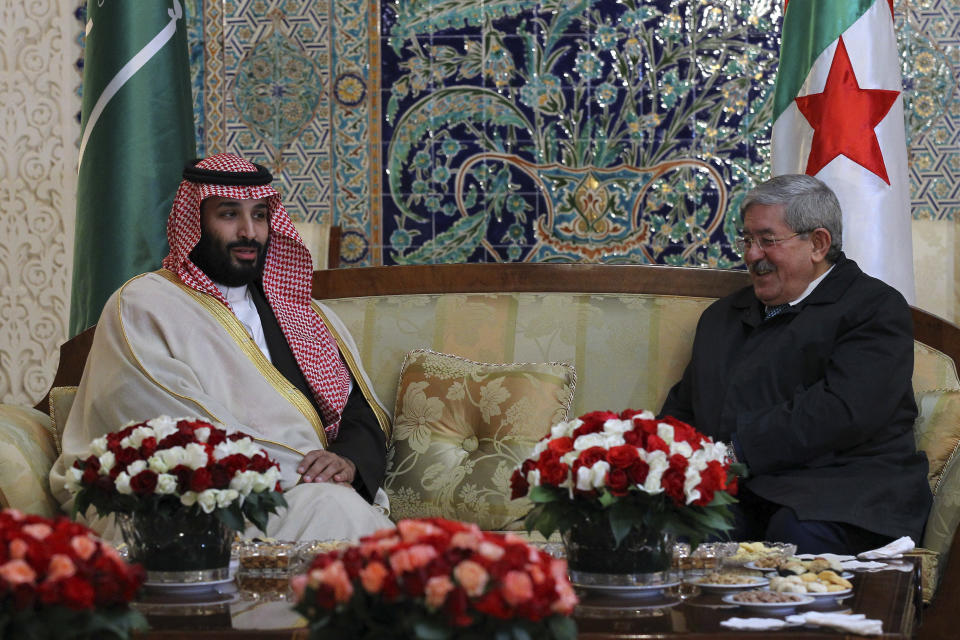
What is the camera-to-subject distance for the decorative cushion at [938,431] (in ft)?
11.0

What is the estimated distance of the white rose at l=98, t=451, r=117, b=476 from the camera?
222 cm

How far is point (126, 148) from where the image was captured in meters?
4.31

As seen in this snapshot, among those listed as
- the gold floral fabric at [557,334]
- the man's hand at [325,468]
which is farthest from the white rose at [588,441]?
the gold floral fabric at [557,334]

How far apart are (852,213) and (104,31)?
276 centimetres

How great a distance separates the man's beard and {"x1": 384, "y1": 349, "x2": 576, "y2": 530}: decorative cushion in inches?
23.6

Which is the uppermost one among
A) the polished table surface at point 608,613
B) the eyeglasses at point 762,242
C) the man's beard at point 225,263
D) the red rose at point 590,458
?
the eyeglasses at point 762,242

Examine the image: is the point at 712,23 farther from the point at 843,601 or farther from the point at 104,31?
the point at 843,601

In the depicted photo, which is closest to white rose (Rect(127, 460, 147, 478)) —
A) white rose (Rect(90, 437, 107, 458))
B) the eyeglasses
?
white rose (Rect(90, 437, 107, 458))

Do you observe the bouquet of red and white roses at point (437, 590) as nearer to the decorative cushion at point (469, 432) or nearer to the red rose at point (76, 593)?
the red rose at point (76, 593)

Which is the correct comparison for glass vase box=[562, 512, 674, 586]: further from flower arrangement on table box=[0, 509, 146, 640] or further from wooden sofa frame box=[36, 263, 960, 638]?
wooden sofa frame box=[36, 263, 960, 638]

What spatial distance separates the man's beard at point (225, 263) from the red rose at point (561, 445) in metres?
1.83

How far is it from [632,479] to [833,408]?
1328 millimetres

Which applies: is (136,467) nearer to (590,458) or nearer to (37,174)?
(590,458)

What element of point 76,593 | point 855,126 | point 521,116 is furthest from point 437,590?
point 521,116
